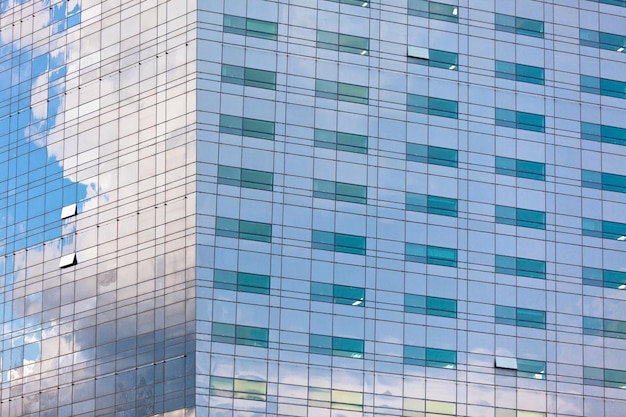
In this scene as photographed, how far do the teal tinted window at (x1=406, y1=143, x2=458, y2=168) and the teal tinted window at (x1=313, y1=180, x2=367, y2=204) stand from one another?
4.38 metres

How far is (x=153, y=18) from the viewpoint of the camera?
4370 inches

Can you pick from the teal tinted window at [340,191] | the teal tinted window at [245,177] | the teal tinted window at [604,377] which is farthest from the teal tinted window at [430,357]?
the teal tinted window at [245,177]

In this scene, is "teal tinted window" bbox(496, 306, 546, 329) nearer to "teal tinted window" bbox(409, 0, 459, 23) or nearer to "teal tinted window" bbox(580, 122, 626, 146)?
"teal tinted window" bbox(580, 122, 626, 146)

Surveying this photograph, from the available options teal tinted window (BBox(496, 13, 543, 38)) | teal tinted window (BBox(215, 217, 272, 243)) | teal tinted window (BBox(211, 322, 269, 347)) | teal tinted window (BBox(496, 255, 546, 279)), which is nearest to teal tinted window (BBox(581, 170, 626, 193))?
teal tinted window (BBox(496, 255, 546, 279))

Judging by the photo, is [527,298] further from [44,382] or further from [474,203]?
[44,382]

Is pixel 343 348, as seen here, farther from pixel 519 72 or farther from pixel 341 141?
pixel 519 72

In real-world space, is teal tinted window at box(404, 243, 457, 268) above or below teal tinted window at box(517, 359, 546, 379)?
above

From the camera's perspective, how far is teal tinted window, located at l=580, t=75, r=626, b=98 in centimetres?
11762

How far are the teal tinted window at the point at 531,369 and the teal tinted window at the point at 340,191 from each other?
47.8ft

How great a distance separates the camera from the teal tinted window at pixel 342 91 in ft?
360

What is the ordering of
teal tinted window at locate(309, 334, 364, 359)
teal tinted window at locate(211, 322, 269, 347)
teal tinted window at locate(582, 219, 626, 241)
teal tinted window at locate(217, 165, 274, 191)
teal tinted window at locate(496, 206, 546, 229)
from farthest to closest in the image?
teal tinted window at locate(582, 219, 626, 241)
teal tinted window at locate(496, 206, 546, 229)
teal tinted window at locate(217, 165, 274, 191)
teal tinted window at locate(309, 334, 364, 359)
teal tinted window at locate(211, 322, 269, 347)

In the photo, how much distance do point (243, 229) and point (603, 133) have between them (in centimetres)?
2758

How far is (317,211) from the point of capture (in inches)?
4222

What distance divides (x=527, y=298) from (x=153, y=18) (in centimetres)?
3019
